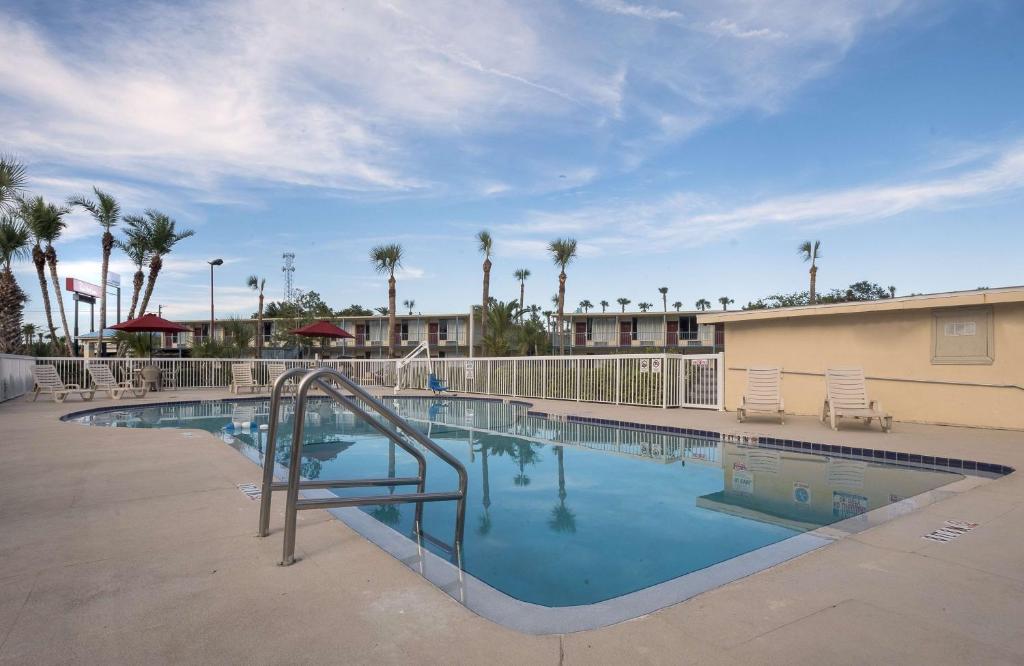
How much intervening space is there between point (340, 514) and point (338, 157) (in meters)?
14.7

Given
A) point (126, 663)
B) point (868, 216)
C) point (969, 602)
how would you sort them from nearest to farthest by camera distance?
point (126, 663), point (969, 602), point (868, 216)

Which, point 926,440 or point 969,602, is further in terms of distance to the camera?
point 926,440

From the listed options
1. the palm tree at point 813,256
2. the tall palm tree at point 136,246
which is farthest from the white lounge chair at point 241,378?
the palm tree at point 813,256

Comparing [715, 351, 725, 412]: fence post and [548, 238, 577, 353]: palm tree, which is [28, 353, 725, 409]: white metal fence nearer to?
[715, 351, 725, 412]: fence post

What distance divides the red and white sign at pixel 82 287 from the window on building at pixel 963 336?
4088 centimetres

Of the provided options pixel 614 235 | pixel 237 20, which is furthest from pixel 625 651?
pixel 614 235

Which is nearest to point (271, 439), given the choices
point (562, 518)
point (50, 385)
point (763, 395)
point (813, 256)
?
point (562, 518)

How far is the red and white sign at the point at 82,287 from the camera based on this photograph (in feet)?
119

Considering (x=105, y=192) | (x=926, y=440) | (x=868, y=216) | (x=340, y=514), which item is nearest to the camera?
(x=340, y=514)

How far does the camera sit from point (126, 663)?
189 cm

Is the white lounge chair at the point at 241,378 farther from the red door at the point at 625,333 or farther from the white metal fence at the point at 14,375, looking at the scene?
the red door at the point at 625,333

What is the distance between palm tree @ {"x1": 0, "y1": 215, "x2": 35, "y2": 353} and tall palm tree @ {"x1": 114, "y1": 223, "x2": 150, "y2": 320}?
11.2 feet

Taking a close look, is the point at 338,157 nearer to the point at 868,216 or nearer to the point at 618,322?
the point at 868,216

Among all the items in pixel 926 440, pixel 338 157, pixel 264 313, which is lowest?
pixel 926 440
